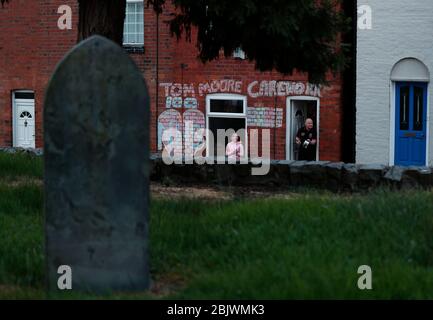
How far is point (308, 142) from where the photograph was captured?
25141 millimetres

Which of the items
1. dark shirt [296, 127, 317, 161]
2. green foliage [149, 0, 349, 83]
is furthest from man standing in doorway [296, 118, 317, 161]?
green foliage [149, 0, 349, 83]

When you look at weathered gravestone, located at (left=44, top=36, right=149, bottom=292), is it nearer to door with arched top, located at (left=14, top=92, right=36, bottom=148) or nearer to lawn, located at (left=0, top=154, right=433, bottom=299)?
lawn, located at (left=0, top=154, right=433, bottom=299)

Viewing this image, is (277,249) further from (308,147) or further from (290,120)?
(290,120)

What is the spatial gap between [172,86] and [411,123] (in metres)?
6.61

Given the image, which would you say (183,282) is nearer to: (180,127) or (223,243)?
(223,243)

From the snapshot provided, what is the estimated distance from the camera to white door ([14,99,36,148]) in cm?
2927


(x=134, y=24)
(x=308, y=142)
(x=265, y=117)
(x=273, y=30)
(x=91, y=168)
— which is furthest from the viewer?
(x=134, y=24)

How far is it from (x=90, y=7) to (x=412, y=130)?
12009mm

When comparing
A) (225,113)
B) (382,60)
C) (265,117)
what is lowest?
(265,117)

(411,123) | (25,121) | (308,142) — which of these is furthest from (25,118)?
(411,123)

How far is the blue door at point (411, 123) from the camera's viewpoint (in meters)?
24.8

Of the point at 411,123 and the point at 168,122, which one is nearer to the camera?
the point at 411,123

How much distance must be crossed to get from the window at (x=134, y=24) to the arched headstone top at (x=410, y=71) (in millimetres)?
7138

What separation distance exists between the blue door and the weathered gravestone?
1787 centimetres
